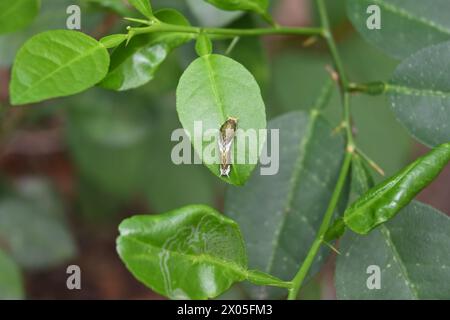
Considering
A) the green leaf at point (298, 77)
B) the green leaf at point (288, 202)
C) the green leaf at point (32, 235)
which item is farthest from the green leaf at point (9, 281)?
the green leaf at point (298, 77)

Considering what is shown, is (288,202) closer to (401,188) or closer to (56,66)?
(401,188)

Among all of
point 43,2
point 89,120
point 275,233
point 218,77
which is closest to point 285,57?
point 89,120

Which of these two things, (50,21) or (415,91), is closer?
(415,91)

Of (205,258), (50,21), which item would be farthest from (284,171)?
(50,21)

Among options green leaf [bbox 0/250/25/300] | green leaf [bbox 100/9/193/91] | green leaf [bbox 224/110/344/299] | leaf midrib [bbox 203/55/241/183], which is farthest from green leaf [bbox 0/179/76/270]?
leaf midrib [bbox 203/55/241/183]

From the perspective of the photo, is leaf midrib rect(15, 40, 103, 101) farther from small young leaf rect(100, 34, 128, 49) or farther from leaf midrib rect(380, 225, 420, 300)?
leaf midrib rect(380, 225, 420, 300)
